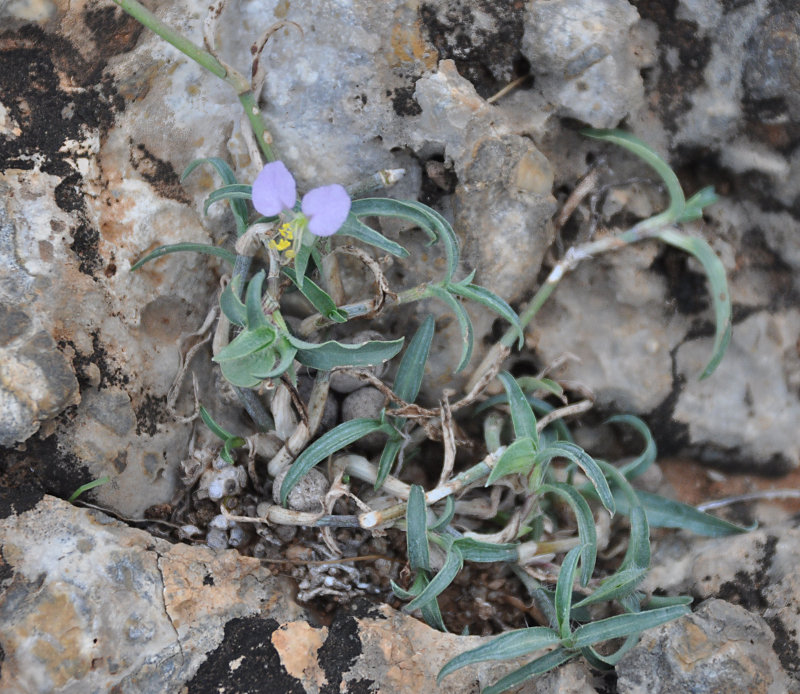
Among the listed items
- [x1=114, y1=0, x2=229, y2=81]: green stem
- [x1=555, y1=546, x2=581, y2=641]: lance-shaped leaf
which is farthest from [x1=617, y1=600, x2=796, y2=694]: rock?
[x1=114, y1=0, x2=229, y2=81]: green stem

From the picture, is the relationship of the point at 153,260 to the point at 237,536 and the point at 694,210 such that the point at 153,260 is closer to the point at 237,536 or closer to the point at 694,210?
the point at 237,536

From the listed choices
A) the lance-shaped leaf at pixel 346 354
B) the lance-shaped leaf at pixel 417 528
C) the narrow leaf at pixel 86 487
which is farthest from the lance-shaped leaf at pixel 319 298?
the narrow leaf at pixel 86 487

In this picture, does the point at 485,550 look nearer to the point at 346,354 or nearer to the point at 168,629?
the point at 346,354

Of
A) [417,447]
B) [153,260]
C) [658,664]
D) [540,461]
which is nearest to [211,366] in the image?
[153,260]

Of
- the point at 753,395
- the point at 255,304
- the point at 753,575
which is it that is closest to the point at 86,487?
the point at 255,304

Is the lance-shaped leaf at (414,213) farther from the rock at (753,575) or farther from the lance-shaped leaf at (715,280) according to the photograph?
the rock at (753,575)
